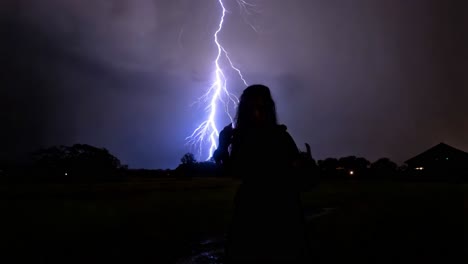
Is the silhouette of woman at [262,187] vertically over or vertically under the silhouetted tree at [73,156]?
under

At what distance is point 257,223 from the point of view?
163 centimetres

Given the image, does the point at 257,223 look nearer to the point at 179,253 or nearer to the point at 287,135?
the point at 287,135

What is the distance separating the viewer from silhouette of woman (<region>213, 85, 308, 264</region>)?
1601 mm

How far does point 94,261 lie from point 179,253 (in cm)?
122

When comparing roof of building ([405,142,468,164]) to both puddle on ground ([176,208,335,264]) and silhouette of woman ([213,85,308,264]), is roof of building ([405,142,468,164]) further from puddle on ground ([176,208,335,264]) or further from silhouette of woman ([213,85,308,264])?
silhouette of woman ([213,85,308,264])

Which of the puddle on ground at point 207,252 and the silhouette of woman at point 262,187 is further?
the puddle on ground at point 207,252

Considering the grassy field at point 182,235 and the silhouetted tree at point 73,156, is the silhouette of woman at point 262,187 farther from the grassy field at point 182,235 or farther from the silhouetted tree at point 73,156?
the silhouetted tree at point 73,156

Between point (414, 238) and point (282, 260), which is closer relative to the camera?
point (282, 260)

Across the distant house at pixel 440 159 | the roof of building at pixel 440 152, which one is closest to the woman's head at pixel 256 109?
the distant house at pixel 440 159

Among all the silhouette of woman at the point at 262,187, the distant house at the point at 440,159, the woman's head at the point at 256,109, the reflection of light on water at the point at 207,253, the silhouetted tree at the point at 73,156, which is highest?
the silhouetted tree at the point at 73,156

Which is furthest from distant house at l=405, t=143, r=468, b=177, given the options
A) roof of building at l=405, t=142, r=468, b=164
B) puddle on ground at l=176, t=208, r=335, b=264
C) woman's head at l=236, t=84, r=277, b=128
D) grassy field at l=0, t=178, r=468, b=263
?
woman's head at l=236, t=84, r=277, b=128

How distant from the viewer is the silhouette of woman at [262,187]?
1601mm

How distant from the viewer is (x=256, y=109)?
184cm

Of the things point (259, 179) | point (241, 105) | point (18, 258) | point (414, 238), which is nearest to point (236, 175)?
point (259, 179)
